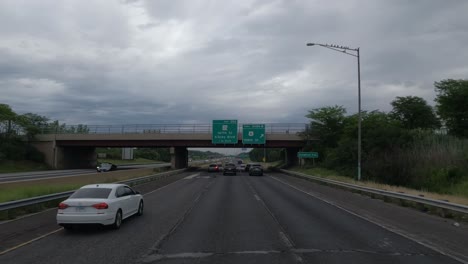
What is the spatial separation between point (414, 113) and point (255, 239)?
66.0m

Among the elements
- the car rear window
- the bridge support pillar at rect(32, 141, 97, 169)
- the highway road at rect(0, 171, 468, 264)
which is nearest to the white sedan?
the car rear window

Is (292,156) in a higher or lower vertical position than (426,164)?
lower

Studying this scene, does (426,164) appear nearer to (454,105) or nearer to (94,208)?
(454,105)

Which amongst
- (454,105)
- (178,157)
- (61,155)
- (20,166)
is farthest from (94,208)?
(61,155)

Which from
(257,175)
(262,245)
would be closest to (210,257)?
(262,245)

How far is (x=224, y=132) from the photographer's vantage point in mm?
58469

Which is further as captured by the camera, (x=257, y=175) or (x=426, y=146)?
(x=257, y=175)

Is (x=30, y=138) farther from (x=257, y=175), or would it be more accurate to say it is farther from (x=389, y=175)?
(x=389, y=175)

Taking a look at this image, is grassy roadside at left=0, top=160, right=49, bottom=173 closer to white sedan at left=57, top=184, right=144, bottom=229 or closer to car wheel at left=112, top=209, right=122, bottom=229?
white sedan at left=57, top=184, right=144, bottom=229

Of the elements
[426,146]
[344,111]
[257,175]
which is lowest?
[257,175]

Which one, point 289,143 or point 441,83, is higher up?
point 441,83

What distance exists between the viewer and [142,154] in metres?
159

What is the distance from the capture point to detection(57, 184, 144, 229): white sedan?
35.8ft

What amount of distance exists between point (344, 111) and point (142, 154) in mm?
108133
